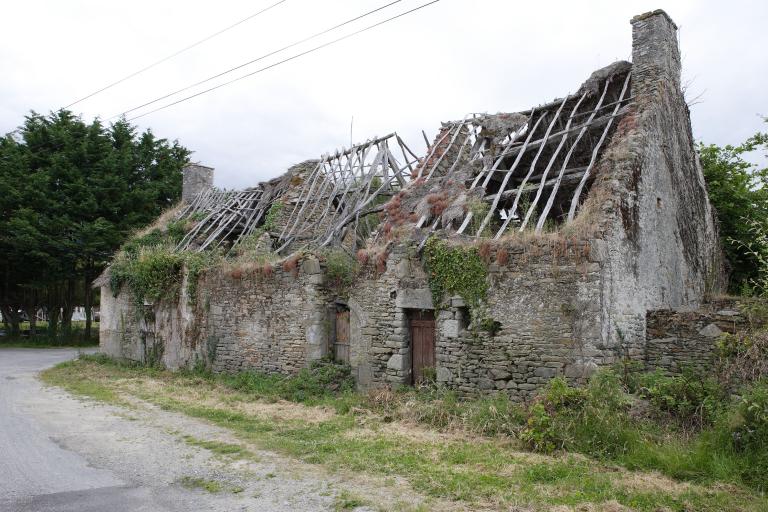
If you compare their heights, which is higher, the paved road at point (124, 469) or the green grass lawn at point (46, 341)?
the green grass lawn at point (46, 341)

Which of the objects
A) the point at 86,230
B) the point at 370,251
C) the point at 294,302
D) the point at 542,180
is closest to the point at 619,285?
the point at 542,180

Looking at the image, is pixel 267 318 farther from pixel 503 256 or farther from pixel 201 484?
pixel 201 484

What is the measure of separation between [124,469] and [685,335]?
8.50 meters

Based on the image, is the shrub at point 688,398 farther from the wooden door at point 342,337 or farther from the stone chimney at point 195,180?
the stone chimney at point 195,180

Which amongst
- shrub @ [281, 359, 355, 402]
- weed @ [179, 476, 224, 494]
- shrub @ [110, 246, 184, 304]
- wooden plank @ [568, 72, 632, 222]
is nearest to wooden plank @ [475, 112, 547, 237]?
wooden plank @ [568, 72, 632, 222]

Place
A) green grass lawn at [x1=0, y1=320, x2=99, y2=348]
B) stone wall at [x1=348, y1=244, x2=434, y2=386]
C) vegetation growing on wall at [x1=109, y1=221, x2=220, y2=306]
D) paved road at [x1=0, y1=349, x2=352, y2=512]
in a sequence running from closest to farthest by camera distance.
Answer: paved road at [x1=0, y1=349, x2=352, y2=512] < stone wall at [x1=348, y1=244, x2=434, y2=386] < vegetation growing on wall at [x1=109, y1=221, x2=220, y2=306] < green grass lawn at [x1=0, y1=320, x2=99, y2=348]

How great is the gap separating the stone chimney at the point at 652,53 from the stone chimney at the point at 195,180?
16692 millimetres

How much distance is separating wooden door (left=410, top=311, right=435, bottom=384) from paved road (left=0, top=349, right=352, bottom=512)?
384 centimetres

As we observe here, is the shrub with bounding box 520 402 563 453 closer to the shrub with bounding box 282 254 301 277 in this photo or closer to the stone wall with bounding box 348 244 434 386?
the stone wall with bounding box 348 244 434 386

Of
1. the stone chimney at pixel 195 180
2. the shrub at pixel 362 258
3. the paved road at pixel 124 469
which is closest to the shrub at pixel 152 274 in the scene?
the stone chimney at pixel 195 180

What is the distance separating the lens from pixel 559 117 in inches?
510

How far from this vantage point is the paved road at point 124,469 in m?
5.76

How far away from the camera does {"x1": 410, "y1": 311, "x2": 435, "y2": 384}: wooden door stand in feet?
34.6

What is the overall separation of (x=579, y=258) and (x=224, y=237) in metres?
12.2
